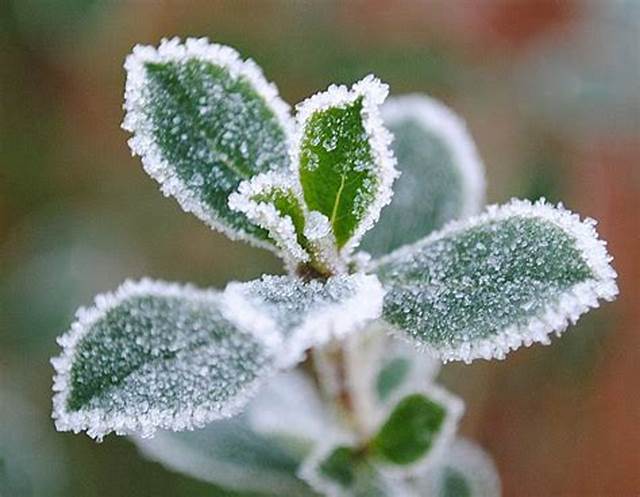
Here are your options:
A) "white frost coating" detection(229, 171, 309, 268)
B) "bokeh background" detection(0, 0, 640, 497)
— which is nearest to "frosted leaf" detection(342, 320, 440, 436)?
"white frost coating" detection(229, 171, 309, 268)

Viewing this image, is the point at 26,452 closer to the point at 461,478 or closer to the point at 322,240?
the point at 461,478

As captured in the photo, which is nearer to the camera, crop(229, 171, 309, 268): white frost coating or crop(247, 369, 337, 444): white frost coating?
crop(229, 171, 309, 268): white frost coating

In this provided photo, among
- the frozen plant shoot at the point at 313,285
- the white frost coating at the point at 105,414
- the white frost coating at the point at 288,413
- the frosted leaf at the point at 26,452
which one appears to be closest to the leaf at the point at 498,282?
the frozen plant shoot at the point at 313,285

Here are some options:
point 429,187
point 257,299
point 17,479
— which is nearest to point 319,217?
point 257,299

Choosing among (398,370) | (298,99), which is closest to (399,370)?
(398,370)

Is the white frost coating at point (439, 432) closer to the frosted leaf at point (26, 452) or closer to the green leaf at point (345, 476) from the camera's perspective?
the green leaf at point (345, 476)

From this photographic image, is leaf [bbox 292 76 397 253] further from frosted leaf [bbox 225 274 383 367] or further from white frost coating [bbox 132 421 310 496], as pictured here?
white frost coating [bbox 132 421 310 496]
